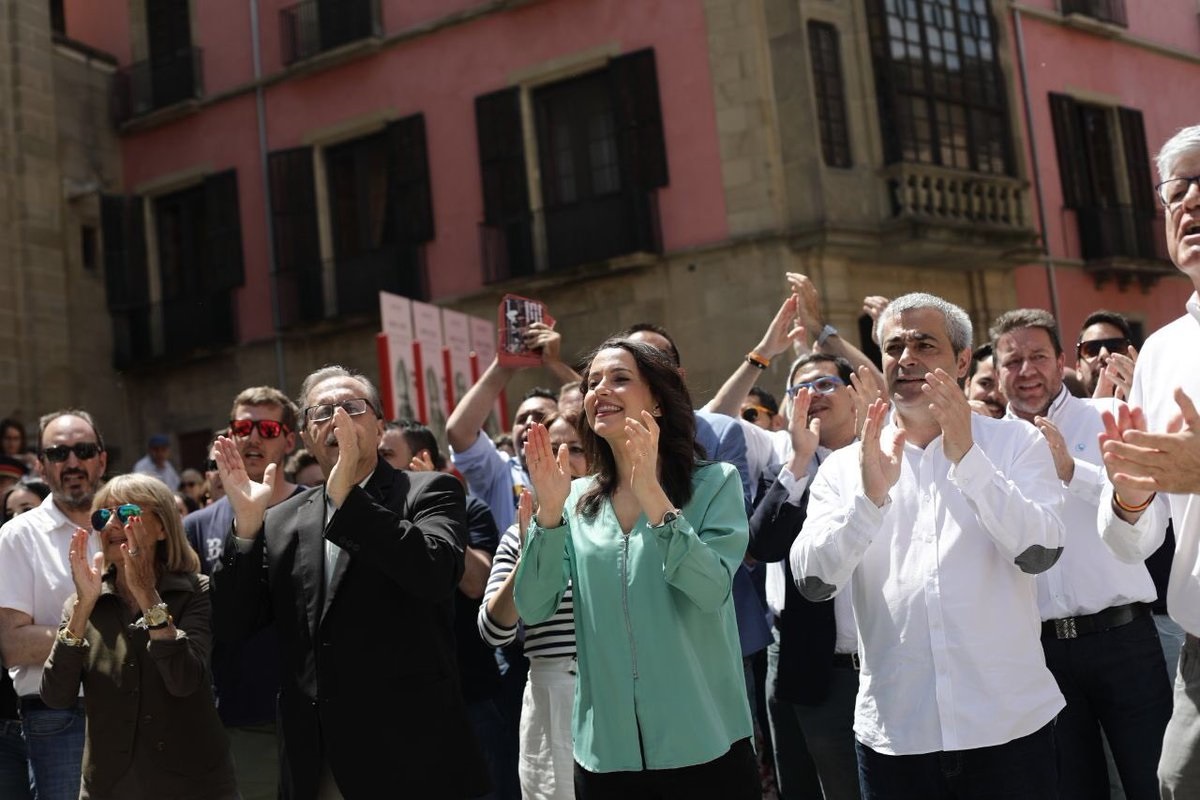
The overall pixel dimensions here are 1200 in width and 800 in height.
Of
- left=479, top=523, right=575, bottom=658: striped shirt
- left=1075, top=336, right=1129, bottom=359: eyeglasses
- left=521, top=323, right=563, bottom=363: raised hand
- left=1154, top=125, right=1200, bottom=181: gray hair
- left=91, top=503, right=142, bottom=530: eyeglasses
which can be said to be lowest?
left=479, top=523, right=575, bottom=658: striped shirt

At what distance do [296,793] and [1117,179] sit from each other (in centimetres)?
1889

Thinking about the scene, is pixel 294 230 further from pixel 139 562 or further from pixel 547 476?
pixel 547 476

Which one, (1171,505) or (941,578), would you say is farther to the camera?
(941,578)

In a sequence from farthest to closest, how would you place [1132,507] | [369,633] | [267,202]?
1. [267,202]
2. [369,633]
3. [1132,507]

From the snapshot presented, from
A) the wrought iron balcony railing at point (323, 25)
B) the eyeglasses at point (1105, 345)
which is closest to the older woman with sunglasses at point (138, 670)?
the eyeglasses at point (1105, 345)

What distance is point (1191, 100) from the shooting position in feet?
72.6

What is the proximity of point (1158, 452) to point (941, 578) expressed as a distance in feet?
3.36

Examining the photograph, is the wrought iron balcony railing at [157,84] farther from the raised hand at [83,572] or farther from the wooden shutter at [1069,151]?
the raised hand at [83,572]

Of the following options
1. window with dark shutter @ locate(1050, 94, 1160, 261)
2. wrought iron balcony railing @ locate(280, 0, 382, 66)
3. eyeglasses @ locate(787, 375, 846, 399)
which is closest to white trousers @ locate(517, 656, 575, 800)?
eyeglasses @ locate(787, 375, 846, 399)

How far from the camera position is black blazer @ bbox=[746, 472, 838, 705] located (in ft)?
15.4

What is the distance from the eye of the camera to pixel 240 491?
15.0ft

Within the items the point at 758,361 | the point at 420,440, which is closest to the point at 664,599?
the point at 758,361

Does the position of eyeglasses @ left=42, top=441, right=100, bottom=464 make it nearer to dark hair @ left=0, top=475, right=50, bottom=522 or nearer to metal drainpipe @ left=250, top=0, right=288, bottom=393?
dark hair @ left=0, top=475, right=50, bottom=522

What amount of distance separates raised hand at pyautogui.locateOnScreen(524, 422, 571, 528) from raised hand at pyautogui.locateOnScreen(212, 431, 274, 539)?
1.15m
